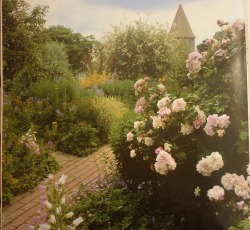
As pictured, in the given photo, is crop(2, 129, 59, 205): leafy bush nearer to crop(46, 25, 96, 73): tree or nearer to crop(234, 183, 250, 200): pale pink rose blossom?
crop(46, 25, 96, 73): tree

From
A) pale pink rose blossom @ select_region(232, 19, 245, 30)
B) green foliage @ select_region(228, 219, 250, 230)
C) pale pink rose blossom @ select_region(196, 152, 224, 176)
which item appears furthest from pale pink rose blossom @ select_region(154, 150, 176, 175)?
pale pink rose blossom @ select_region(232, 19, 245, 30)

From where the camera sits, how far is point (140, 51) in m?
3.16

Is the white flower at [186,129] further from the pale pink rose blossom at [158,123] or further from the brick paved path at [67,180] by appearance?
the brick paved path at [67,180]

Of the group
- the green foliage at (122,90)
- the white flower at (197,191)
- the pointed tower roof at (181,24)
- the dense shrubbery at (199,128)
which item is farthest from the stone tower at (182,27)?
the white flower at (197,191)

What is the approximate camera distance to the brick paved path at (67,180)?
6.36 feet

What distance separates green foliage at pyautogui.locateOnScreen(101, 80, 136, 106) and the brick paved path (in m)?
0.41

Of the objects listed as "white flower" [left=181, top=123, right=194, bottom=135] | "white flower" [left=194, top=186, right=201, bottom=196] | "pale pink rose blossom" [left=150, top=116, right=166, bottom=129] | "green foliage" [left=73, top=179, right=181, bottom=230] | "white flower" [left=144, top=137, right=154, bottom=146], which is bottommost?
"green foliage" [left=73, top=179, right=181, bottom=230]

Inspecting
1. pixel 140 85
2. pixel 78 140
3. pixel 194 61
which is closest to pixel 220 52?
pixel 194 61

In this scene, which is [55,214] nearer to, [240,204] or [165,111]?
[165,111]

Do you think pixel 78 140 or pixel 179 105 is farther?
pixel 78 140

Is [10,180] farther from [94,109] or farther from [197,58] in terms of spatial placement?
[197,58]

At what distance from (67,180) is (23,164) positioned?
32 centimetres

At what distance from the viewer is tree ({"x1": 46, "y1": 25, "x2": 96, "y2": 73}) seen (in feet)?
6.93

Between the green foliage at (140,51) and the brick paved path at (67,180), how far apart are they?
716 mm
